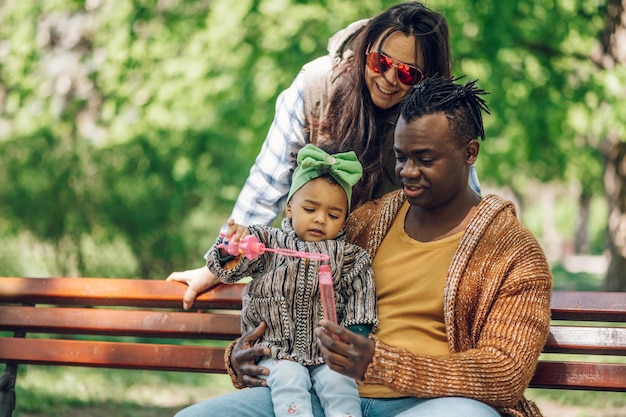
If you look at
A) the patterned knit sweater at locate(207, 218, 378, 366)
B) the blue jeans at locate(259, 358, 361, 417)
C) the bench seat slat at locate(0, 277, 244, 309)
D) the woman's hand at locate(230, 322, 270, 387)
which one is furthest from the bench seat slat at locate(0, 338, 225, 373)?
the blue jeans at locate(259, 358, 361, 417)

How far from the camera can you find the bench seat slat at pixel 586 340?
3.66m

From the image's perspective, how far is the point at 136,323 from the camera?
4.11 meters


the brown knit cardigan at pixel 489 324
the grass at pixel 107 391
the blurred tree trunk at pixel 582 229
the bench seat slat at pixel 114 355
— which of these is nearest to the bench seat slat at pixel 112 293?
the bench seat slat at pixel 114 355

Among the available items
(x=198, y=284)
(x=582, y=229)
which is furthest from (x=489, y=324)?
(x=582, y=229)

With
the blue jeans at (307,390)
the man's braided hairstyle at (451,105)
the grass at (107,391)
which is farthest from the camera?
the grass at (107,391)

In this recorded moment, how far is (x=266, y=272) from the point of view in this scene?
3346mm

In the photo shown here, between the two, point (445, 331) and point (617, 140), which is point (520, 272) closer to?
point (445, 331)

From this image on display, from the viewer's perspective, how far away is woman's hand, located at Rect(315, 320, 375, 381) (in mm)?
2854

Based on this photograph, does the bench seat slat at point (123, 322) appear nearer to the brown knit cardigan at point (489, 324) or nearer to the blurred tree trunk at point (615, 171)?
the brown knit cardigan at point (489, 324)

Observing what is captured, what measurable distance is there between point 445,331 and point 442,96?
0.81 m

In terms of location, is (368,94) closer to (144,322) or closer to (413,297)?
(413,297)

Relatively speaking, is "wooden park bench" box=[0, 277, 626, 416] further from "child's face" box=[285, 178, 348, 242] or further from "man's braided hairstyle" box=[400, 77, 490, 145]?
"man's braided hairstyle" box=[400, 77, 490, 145]

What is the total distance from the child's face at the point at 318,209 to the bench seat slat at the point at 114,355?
0.92 metres

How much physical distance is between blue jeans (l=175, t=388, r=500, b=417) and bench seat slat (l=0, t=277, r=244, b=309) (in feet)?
2.72
